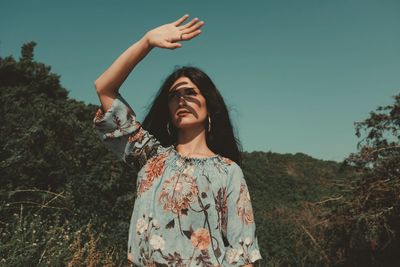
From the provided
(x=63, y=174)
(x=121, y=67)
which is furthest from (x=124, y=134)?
(x=63, y=174)

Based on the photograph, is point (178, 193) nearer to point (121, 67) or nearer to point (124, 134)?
point (124, 134)

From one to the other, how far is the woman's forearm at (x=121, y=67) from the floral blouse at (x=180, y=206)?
3.2 inches

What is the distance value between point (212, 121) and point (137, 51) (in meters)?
0.66

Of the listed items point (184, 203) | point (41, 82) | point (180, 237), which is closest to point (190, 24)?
point (184, 203)

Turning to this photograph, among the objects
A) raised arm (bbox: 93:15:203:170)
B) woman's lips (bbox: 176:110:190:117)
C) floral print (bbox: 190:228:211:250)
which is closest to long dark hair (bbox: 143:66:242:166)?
woman's lips (bbox: 176:110:190:117)

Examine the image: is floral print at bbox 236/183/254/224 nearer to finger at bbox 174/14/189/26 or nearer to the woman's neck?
the woman's neck

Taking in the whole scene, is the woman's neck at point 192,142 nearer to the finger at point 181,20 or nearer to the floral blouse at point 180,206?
the floral blouse at point 180,206

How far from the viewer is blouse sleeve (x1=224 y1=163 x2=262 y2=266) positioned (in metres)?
1.72

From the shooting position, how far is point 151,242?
64.9 inches

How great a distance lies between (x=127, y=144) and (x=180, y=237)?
0.53 m

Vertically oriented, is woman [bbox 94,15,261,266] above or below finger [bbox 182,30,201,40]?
below

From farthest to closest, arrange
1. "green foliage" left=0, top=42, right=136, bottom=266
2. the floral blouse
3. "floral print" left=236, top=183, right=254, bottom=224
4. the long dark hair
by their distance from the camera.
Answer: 1. "green foliage" left=0, top=42, right=136, bottom=266
2. the long dark hair
3. "floral print" left=236, top=183, right=254, bottom=224
4. the floral blouse

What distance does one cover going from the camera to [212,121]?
7.22 feet

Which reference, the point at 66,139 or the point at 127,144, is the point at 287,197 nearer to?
the point at 66,139
